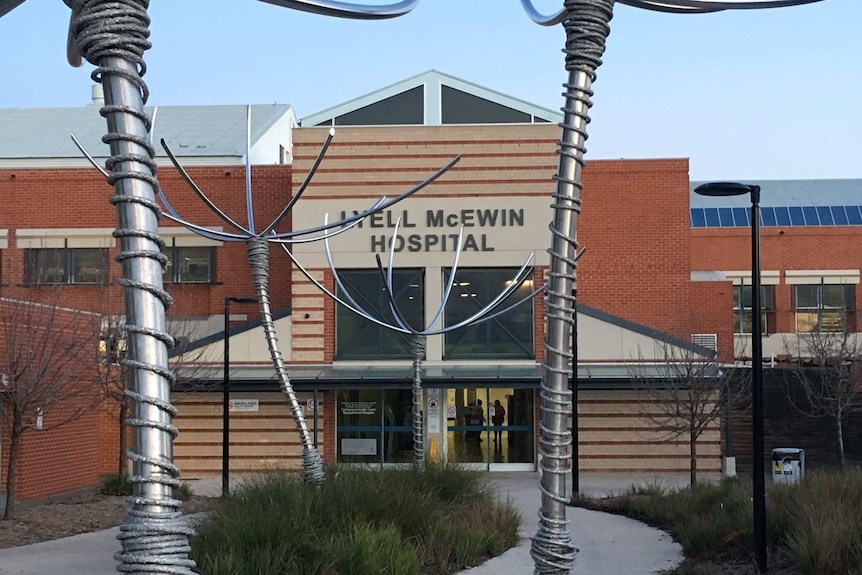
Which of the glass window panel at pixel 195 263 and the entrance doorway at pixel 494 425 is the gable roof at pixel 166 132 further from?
the entrance doorway at pixel 494 425

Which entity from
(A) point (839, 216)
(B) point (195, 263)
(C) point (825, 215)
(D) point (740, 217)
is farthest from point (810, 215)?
(B) point (195, 263)

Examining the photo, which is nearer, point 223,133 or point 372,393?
point 372,393

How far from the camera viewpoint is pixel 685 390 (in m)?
28.5

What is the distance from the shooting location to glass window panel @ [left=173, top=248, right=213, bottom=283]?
3475 centimetres

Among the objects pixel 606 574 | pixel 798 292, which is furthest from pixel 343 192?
pixel 798 292

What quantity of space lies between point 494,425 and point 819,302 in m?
23.1

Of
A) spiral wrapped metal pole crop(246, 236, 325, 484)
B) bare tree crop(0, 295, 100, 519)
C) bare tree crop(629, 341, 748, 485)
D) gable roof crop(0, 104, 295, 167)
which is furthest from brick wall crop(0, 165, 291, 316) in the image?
spiral wrapped metal pole crop(246, 236, 325, 484)

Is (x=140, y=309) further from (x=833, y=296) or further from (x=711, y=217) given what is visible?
(x=711, y=217)

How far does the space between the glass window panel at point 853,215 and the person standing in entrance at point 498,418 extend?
2836 centimetres

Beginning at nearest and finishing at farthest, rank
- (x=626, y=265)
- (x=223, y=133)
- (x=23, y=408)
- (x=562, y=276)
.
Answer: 1. (x=562, y=276)
2. (x=23, y=408)
3. (x=626, y=265)
4. (x=223, y=133)

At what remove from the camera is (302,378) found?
95.7ft

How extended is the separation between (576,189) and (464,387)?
23848 mm

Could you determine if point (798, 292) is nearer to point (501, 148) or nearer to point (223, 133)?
point (501, 148)

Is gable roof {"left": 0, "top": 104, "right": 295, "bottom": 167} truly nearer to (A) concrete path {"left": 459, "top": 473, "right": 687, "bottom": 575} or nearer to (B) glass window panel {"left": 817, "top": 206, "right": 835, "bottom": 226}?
(B) glass window panel {"left": 817, "top": 206, "right": 835, "bottom": 226}
